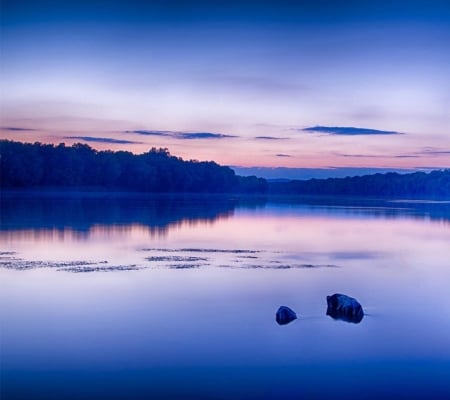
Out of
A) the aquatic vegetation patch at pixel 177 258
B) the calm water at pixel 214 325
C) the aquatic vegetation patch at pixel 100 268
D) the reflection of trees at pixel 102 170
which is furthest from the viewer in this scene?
the reflection of trees at pixel 102 170

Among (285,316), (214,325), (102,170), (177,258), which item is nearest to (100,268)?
(177,258)

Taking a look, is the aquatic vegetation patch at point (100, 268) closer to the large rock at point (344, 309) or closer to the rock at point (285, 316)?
the rock at point (285, 316)

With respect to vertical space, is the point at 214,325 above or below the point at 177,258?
above

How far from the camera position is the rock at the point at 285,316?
1102 centimetres

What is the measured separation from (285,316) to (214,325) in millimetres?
1358

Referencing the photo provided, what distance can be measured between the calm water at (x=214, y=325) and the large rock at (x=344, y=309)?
0.77 ft

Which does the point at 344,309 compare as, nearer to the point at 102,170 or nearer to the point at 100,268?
the point at 100,268

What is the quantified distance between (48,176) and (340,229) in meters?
64.1

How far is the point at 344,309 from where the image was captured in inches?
459

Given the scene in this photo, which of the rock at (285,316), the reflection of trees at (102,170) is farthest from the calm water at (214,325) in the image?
the reflection of trees at (102,170)

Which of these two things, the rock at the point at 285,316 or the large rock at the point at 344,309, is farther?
the large rock at the point at 344,309

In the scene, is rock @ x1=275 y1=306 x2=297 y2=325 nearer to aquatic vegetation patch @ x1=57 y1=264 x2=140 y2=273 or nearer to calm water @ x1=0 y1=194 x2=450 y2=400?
calm water @ x1=0 y1=194 x2=450 y2=400

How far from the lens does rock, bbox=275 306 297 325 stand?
36.1ft

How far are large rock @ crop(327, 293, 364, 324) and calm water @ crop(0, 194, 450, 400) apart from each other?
235 millimetres
